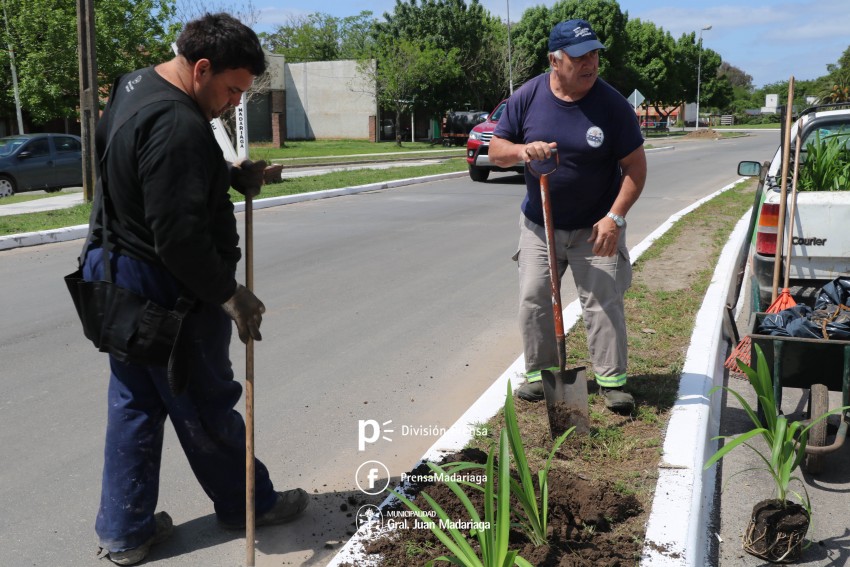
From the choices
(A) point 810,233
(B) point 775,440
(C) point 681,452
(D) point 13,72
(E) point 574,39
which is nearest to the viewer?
(B) point 775,440

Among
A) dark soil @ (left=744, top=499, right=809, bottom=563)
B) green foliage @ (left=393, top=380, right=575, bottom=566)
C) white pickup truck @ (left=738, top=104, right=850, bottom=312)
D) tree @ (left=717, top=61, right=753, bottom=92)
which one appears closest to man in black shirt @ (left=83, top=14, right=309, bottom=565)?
green foliage @ (left=393, top=380, right=575, bottom=566)

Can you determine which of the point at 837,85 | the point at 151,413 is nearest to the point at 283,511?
the point at 151,413

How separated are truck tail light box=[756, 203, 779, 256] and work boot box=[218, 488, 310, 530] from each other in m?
4.07

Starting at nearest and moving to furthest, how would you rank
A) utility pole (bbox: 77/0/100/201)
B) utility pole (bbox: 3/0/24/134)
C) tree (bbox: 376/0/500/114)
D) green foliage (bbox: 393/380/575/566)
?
green foliage (bbox: 393/380/575/566), utility pole (bbox: 77/0/100/201), utility pole (bbox: 3/0/24/134), tree (bbox: 376/0/500/114)

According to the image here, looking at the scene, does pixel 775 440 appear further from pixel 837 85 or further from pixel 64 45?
pixel 64 45

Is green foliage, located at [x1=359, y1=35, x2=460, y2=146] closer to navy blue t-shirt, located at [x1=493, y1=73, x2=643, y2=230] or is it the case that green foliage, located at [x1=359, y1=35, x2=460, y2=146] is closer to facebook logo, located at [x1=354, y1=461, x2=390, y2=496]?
navy blue t-shirt, located at [x1=493, y1=73, x2=643, y2=230]

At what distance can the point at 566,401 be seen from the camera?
4.05 meters

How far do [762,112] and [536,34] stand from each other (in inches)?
2016

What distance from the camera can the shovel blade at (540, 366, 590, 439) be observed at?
402 cm

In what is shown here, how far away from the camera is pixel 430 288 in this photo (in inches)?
318

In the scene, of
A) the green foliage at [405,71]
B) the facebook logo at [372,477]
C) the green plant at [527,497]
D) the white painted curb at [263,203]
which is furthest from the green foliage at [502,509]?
the green foliage at [405,71]

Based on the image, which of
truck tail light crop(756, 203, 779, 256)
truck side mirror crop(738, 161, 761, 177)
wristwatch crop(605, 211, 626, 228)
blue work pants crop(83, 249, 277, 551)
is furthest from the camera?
truck side mirror crop(738, 161, 761, 177)

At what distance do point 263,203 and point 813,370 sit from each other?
11728mm

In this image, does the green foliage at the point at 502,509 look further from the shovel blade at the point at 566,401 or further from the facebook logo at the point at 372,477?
the shovel blade at the point at 566,401
